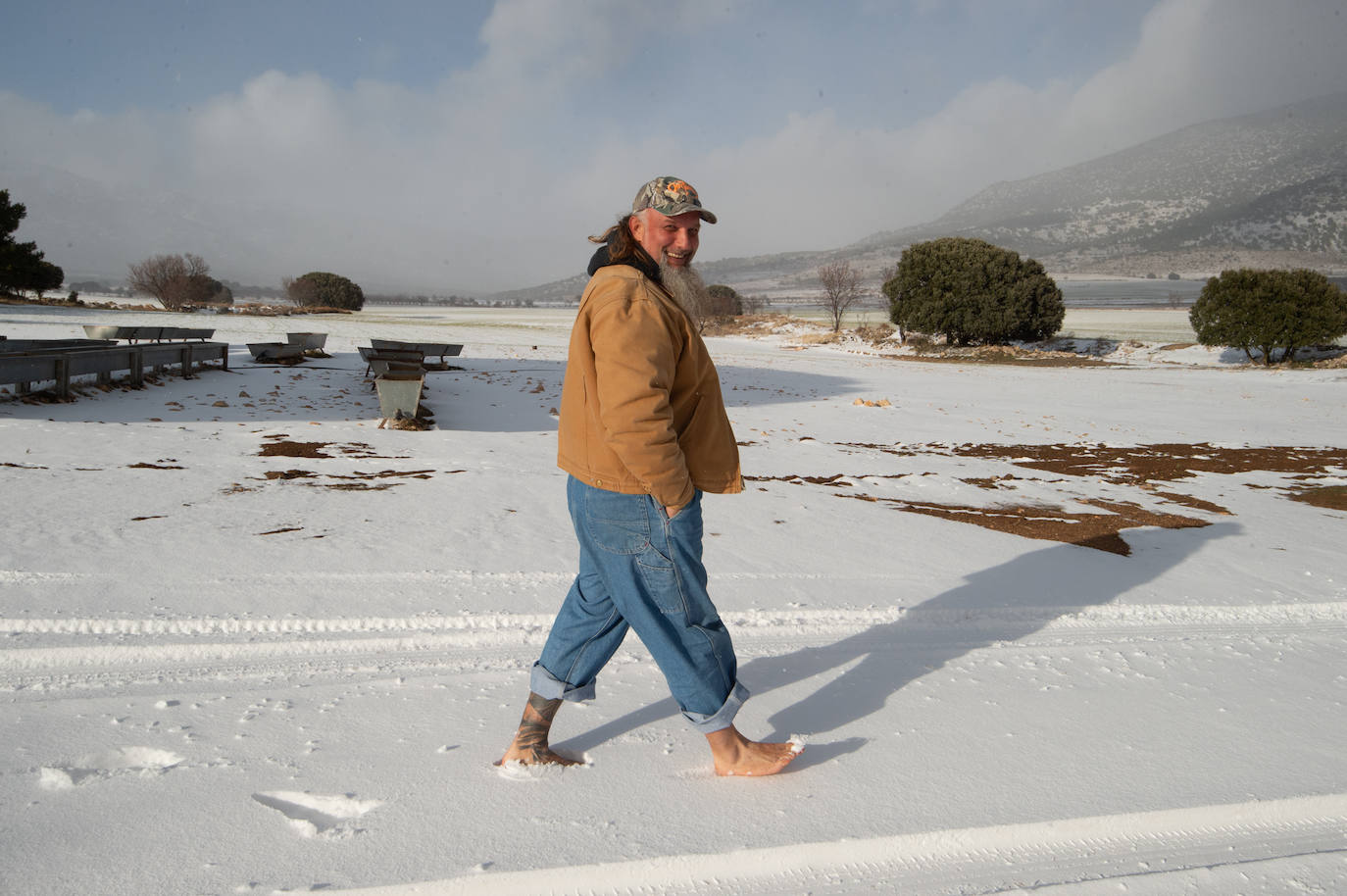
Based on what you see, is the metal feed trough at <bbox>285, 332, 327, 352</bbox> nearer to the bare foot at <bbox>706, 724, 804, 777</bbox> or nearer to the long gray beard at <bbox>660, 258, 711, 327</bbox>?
the long gray beard at <bbox>660, 258, 711, 327</bbox>

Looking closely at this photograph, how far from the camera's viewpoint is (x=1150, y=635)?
402cm

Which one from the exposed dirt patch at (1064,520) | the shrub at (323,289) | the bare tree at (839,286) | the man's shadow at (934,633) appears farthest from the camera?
Result: the shrub at (323,289)

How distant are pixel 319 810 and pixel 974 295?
3820 cm

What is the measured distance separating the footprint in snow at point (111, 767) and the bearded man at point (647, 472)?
1106 millimetres

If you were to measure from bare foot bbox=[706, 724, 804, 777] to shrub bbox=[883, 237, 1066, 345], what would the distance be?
36.9 metres

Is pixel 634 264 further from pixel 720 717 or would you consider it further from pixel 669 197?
pixel 720 717

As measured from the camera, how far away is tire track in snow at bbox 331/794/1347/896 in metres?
2.03

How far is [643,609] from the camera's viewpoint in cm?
231

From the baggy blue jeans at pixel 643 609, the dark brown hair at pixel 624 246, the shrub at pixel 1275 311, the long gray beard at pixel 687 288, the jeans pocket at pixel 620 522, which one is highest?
the shrub at pixel 1275 311

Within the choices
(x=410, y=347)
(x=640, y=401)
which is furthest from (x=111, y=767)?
(x=410, y=347)

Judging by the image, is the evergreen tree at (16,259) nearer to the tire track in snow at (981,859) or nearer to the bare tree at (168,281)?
the bare tree at (168,281)

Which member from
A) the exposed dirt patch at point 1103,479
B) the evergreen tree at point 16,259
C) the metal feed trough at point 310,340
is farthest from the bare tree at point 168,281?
the exposed dirt patch at point 1103,479

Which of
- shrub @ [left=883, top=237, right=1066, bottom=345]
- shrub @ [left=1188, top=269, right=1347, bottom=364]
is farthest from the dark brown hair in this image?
shrub @ [left=883, top=237, right=1066, bottom=345]

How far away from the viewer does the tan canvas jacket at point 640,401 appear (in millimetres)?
2146
